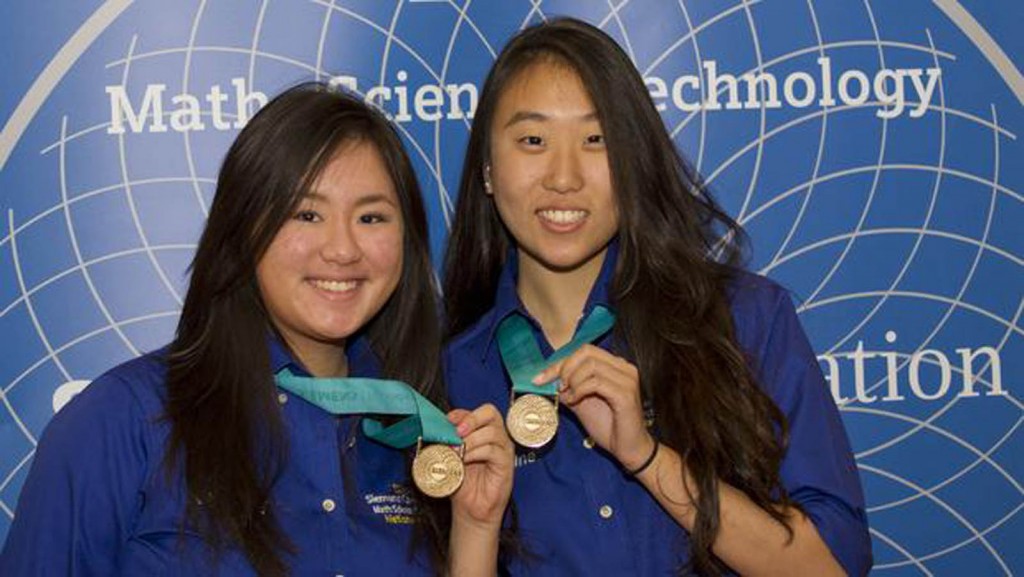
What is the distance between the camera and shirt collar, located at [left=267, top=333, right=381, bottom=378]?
2.63 metres

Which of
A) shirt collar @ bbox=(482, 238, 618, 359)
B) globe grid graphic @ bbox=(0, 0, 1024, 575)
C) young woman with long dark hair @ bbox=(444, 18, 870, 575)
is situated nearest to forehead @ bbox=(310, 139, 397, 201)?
young woman with long dark hair @ bbox=(444, 18, 870, 575)

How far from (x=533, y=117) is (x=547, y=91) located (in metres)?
0.06

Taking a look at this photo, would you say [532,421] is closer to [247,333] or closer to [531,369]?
[531,369]

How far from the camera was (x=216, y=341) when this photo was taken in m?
2.58

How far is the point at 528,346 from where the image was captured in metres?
2.75

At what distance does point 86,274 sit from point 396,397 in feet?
3.56

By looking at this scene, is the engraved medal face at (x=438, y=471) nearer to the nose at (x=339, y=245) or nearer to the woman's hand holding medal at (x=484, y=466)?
the woman's hand holding medal at (x=484, y=466)

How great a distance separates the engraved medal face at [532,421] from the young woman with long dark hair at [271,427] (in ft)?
0.10

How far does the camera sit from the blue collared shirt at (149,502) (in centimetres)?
239

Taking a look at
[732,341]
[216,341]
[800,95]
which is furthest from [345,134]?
[800,95]

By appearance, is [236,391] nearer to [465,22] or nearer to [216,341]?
[216,341]

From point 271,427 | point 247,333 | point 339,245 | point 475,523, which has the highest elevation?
point 339,245

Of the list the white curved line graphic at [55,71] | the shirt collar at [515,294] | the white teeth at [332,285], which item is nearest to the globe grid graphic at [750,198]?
the white curved line graphic at [55,71]

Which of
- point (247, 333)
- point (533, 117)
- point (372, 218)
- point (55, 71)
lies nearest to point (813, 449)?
point (533, 117)
